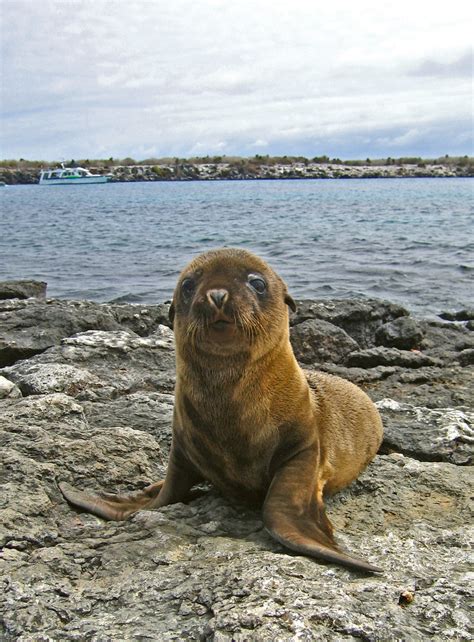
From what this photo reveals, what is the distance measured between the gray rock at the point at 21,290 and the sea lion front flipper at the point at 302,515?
10051 mm

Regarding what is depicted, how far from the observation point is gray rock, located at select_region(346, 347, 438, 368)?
8.47 meters

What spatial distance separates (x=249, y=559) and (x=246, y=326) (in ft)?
3.66

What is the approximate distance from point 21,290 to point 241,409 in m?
10.2

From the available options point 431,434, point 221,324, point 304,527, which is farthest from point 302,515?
point 431,434

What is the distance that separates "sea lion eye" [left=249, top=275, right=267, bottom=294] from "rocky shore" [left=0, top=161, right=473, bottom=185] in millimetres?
119938

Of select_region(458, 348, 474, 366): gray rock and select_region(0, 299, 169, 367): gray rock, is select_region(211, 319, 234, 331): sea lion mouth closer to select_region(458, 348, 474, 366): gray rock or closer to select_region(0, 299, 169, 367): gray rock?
select_region(0, 299, 169, 367): gray rock

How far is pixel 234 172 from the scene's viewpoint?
12312 centimetres

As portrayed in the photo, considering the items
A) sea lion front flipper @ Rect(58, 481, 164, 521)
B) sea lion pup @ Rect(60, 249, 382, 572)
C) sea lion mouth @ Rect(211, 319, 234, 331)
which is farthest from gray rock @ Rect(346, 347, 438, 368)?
sea lion mouth @ Rect(211, 319, 234, 331)

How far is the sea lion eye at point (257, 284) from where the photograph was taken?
3.94 m

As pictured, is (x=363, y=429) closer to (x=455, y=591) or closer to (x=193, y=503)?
(x=193, y=503)

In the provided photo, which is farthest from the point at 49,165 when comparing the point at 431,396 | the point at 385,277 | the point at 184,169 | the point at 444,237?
the point at 431,396

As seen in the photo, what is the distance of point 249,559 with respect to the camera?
3.15m

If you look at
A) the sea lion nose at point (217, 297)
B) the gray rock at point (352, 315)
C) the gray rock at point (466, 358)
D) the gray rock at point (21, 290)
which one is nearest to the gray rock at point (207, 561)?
the sea lion nose at point (217, 297)

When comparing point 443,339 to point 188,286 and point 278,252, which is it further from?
point 278,252
